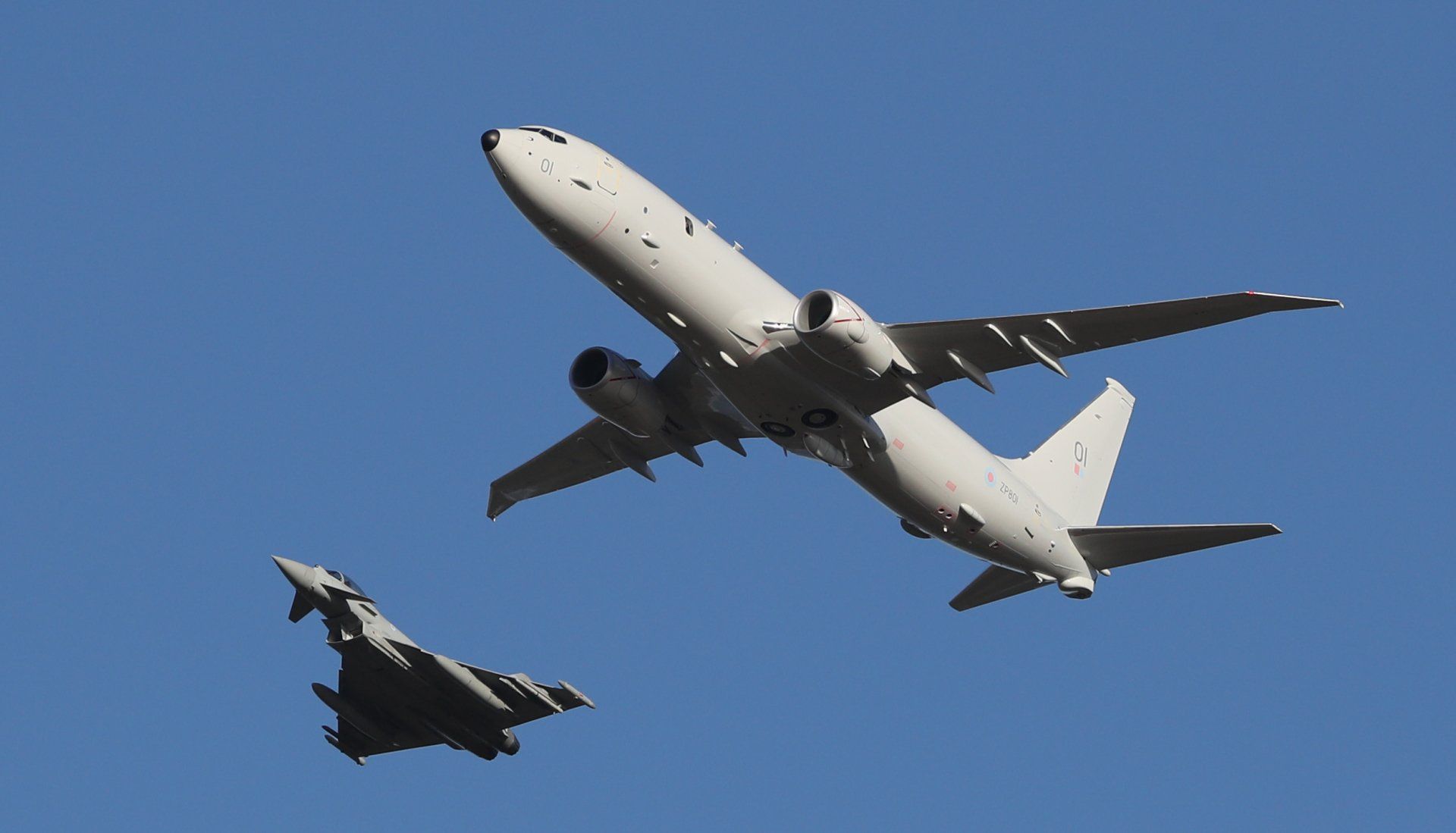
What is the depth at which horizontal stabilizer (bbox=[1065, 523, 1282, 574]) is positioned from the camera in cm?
3819

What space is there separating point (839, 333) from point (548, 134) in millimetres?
6721

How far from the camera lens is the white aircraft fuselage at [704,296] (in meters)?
32.1

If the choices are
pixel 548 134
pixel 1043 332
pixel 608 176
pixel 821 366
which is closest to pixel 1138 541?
pixel 1043 332

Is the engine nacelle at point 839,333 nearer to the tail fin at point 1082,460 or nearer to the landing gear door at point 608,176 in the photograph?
the landing gear door at point 608,176

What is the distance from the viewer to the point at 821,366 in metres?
33.9

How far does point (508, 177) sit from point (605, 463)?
12.5 metres

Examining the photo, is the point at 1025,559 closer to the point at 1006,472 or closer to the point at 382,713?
the point at 1006,472

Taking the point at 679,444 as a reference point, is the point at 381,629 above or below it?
below

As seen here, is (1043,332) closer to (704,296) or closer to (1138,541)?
(704,296)

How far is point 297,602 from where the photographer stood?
39.9m

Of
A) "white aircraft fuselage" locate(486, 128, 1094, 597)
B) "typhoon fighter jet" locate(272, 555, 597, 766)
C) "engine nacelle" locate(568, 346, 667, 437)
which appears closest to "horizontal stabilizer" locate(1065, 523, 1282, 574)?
"white aircraft fuselage" locate(486, 128, 1094, 597)

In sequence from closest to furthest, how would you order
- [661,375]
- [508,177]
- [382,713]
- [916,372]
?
1. [508,177]
2. [916,372]
3. [661,375]
4. [382,713]

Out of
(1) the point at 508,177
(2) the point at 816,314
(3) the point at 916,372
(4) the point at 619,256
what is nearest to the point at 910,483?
(3) the point at 916,372

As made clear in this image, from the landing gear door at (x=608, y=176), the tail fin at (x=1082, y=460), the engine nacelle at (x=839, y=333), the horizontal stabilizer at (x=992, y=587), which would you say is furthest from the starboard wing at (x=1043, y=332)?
the horizontal stabilizer at (x=992, y=587)
